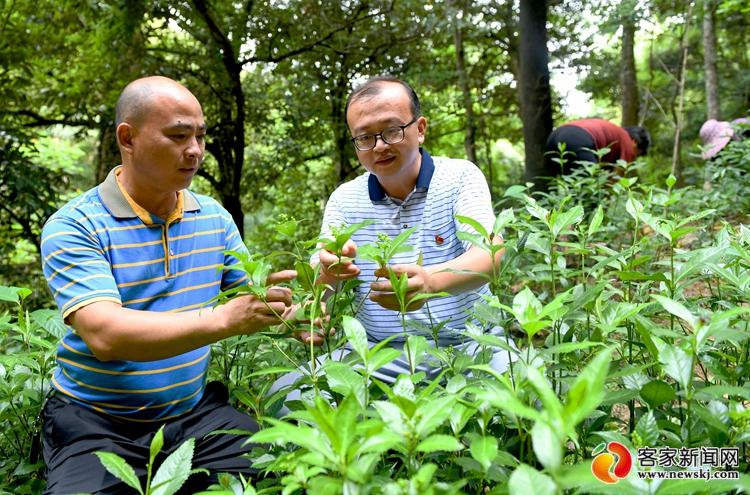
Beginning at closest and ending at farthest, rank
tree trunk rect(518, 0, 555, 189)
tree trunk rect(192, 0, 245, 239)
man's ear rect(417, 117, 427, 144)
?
man's ear rect(417, 117, 427, 144)
tree trunk rect(518, 0, 555, 189)
tree trunk rect(192, 0, 245, 239)

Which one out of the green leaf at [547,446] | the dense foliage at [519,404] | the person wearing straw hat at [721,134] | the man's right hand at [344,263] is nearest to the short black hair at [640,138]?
the person wearing straw hat at [721,134]

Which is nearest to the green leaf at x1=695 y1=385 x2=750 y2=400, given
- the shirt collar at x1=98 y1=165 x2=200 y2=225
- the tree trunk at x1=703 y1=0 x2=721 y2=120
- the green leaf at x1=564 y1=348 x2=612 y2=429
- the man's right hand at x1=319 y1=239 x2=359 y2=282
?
the green leaf at x1=564 y1=348 x2=612 y2=429

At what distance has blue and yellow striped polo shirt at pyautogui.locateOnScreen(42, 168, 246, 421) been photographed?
1.74 m

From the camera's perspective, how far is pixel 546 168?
5.39 metres

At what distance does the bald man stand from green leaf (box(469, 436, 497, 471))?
792mm

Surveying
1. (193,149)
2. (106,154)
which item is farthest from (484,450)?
(106,154)

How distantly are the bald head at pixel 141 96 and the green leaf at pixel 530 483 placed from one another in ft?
5.49

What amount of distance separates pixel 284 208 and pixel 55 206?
3.72 metres

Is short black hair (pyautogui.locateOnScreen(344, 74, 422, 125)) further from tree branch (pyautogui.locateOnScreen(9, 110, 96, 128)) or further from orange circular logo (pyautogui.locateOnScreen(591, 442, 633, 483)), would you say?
tree branch (pyautogui.locateOnScreen(9, 110, 96, 128))

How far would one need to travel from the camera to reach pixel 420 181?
2354mm

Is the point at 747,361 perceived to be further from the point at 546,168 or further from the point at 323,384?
the point at 546,168

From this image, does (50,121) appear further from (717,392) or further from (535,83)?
(717,392)

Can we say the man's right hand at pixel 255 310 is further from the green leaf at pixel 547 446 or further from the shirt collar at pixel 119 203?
the green leaf at pixel 547 446

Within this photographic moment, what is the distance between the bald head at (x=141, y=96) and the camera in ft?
6.27
